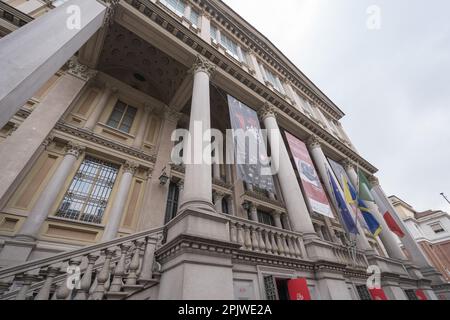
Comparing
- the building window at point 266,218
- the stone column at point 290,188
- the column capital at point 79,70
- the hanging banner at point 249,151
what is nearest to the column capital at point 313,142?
the stone column at point 290,188

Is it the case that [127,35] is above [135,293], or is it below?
above

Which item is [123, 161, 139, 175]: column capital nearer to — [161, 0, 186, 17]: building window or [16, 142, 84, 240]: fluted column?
[16, 142, 84, 240]: fluted column

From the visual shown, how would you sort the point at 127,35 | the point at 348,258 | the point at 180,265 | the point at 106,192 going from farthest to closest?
the point at 127,35, the point at 106,192, the point at 348,258, the point at 180,265

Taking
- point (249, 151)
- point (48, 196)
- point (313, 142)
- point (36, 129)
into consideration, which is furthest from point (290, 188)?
point (36, 129)

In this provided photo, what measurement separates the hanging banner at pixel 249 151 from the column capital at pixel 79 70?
7.04 m

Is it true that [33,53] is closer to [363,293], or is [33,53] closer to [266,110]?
[266,110]

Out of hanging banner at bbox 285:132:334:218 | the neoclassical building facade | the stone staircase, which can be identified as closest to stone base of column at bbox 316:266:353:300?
the neoclassical building facade

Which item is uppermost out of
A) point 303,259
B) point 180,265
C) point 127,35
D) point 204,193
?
point 127,35

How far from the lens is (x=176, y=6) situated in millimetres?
11250

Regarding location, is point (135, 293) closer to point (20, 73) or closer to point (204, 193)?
point (204, 193)

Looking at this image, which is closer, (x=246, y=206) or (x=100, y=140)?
(x=100, y=140)

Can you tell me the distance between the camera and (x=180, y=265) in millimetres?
3447

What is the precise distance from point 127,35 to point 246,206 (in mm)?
10562
